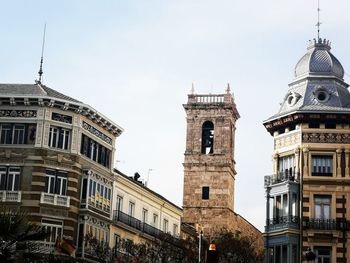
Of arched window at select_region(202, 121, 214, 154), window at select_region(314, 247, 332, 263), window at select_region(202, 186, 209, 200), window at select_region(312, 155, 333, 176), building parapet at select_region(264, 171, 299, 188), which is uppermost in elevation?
arched window at select_region(202, 121, 214, 154)

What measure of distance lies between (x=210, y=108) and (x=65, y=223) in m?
57.1

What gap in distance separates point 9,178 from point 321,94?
76.6 ft

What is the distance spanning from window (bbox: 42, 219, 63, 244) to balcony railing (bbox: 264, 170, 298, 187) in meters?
15.6

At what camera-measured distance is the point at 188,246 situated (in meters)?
71.0

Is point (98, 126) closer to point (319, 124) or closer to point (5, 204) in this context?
point (5, 204)

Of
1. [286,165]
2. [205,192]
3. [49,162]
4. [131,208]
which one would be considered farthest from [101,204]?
[205,192]

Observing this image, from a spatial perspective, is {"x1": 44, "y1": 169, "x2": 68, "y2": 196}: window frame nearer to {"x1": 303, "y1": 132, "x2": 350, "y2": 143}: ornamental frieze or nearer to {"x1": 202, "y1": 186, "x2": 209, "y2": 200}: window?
{"x1": 303, "y1": 132, "x2": 350, "y2": 143}: ornamental frieze

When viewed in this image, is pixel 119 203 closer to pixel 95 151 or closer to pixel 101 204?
pixel 101 204

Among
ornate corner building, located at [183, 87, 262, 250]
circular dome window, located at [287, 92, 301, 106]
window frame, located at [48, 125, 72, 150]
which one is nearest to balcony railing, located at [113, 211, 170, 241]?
window frame, located at [48, 125, 72, 150]

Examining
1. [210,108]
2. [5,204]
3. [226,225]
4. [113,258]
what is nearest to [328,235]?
[113,258]

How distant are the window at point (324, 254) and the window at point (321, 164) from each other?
535 cm

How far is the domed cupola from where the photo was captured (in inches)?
2437

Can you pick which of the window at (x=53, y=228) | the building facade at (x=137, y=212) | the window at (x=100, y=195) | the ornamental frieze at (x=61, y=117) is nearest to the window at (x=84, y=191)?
the window at (x=100, y=195)

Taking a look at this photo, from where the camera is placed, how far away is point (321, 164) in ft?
194
